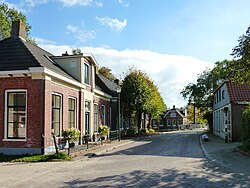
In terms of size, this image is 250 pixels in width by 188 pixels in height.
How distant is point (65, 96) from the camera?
1948 centimetres

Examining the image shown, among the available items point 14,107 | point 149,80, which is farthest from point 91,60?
point 149,80

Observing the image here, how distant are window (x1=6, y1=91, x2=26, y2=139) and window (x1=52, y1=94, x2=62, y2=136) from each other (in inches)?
66.3

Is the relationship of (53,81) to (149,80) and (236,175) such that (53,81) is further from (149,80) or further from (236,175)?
(149,80)

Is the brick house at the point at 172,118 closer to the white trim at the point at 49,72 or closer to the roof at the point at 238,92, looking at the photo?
the roof at the point at 238,92

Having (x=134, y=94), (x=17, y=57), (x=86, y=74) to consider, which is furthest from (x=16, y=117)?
(x=134, y=94)

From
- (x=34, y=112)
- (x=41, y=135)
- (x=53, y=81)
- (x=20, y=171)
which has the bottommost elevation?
(x=20, y=171)

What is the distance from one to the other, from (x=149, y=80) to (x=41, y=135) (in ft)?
105

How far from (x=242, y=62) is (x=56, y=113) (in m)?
10.3

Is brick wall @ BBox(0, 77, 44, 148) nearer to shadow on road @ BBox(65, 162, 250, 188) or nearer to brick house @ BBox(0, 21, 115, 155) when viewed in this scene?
brick house @ BBox(0, 21, 115, 155)

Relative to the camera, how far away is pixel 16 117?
17.1m

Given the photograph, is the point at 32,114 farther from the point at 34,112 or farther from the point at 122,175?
the point at 122,175

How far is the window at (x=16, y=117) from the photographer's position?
1697cm

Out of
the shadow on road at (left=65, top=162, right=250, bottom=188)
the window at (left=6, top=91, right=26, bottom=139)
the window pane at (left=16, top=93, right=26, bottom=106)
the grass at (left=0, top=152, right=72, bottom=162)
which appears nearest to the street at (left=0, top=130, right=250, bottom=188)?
the shadow on road at (left=65, top=162, right=250, bottom=188)

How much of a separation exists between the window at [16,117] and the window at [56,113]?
168 cm
